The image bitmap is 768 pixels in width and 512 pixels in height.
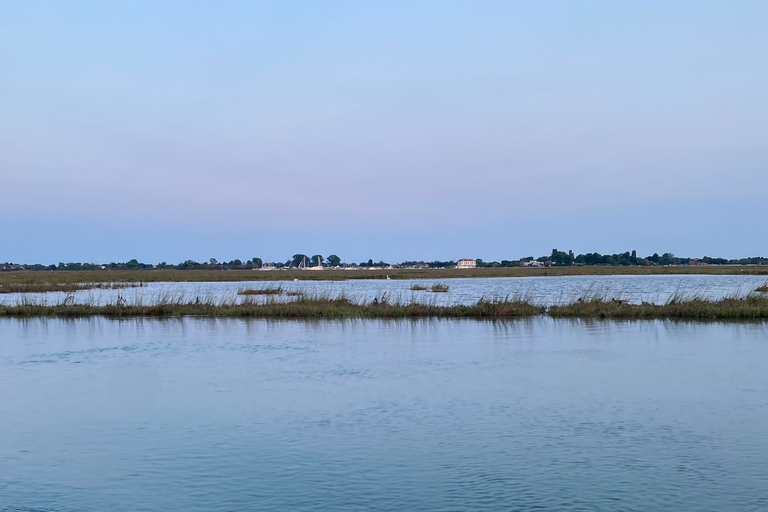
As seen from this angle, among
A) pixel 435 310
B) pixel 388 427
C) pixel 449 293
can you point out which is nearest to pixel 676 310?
pixel 435 310

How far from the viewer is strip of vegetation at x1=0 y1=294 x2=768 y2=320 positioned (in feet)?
88.3

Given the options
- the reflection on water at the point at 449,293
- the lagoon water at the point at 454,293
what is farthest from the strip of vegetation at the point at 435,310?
the lagoon water at the point at 454,293

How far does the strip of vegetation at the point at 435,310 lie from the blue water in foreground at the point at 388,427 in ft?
22.6

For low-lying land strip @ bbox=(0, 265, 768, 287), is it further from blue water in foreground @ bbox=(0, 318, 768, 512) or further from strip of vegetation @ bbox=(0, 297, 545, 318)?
blue water in foreground @ bbox=(0, 318, 768, 512)

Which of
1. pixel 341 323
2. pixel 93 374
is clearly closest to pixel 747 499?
pixel 93 374

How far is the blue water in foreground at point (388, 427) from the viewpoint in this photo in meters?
7.73

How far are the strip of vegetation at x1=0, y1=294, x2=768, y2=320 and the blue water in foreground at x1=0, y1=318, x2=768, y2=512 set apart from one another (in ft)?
22.6

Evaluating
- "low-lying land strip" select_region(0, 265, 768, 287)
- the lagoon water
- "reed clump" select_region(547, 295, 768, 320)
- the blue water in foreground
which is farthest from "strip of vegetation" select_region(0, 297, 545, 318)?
"low-lying land strip" select_region(0, 265, 768, 287)

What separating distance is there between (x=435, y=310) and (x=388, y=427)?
725 inches

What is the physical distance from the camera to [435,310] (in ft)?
95.0

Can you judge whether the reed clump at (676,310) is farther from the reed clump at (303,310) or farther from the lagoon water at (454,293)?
the lagoon water at (454,293)

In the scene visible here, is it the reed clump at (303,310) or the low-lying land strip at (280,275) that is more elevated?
the low-lying land strip at (280,275)

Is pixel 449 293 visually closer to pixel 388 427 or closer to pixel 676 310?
pixel 676 310

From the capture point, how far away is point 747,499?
7.39 m
